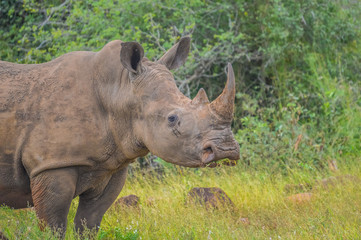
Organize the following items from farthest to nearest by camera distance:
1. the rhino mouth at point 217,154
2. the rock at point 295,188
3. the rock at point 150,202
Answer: the rock at point 295,188 → the rock at point 150,202 → the rhino mouth at point 217,154

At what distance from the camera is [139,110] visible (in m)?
4.44

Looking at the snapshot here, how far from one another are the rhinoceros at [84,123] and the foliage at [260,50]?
161 inches

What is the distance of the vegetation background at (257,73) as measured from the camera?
7215 mm

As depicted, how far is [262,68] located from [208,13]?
135cm

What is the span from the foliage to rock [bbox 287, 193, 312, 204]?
1837 millimetres

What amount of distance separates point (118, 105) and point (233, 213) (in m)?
2.32

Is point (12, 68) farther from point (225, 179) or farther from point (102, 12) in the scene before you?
point (102, 12)

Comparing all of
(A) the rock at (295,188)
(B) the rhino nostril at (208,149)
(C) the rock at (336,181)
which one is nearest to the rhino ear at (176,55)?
(B) the rhino nostril at (208,149)

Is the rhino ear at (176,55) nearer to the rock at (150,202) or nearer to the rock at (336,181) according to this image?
the rock at (150,202)

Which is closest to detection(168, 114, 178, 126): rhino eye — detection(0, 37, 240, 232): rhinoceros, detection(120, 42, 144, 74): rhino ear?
detection(0, 37, 240, 232): rhinoceros

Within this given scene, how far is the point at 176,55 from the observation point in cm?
499

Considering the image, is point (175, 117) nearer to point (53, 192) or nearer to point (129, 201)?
point (53, 192)

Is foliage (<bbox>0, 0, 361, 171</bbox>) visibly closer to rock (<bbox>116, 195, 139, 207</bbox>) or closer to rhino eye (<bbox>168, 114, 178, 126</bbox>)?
rock (<bbox>116, 195, 139, 207</bbox>)

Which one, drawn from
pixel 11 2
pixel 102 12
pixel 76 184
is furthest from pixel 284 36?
pixel 76 184
